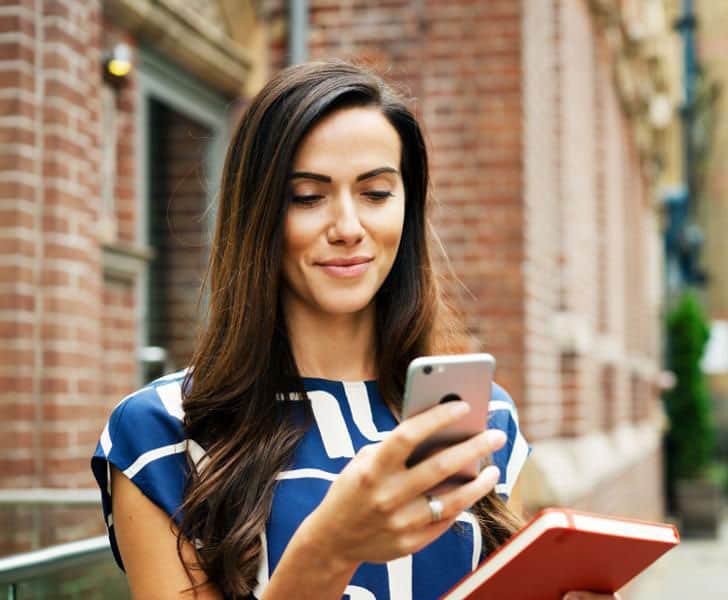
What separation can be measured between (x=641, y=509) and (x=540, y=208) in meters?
6.56

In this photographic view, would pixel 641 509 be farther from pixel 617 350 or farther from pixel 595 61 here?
pixel 595 61

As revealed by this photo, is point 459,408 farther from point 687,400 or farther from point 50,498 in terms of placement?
point 687,400

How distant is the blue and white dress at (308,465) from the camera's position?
175 cm

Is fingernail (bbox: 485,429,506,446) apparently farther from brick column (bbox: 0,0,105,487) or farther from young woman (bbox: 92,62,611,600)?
brick column (bbox: 0,0,105,487)

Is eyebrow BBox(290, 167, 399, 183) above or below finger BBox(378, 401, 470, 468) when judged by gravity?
above

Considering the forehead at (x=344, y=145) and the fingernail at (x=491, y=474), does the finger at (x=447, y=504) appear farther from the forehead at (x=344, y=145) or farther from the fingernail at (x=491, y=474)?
the forehead at (x=344, y=145)

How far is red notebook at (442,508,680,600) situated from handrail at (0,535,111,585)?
3.44 ft

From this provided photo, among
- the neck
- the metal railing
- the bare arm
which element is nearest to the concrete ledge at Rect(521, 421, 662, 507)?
the metal railing

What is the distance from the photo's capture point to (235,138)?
1893mm

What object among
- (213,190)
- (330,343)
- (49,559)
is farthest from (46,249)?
(213,190)

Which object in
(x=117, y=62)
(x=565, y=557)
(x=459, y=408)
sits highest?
(x=117, y=62)

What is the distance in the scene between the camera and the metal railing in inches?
91.4

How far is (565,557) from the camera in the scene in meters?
1.59

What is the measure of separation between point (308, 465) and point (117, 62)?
8.99 feet
